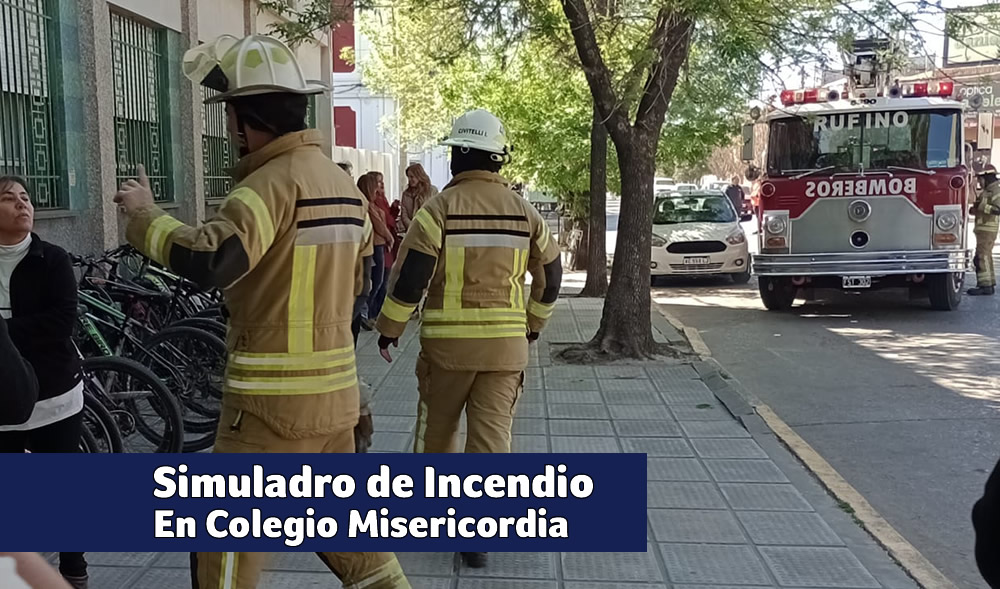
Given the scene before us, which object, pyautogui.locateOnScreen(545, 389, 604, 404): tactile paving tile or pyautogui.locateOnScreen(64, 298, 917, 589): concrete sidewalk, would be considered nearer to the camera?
pyautogui.locateOnScreen(64, 298, 917, 589): concrete sidewalk

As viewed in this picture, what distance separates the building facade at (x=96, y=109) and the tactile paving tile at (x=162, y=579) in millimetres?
4399

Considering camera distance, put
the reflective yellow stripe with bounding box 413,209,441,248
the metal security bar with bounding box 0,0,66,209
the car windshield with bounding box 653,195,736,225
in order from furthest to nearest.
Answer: the car windshield with bounding box 653,195,736,225, the metal security bar with bounding box 0,0,66,209, the reflective yellow stripe with bounding box 413,209,441,248

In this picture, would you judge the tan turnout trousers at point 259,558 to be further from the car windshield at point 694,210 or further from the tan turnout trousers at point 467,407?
the car windshield at point 694,210

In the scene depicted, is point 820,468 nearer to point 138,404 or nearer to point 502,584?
point 502,584

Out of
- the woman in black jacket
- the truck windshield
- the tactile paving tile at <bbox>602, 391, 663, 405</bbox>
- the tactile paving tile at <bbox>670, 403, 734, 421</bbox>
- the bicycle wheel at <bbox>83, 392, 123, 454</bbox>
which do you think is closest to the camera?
the woman in black jacket

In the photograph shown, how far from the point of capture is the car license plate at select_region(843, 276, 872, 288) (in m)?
12.1

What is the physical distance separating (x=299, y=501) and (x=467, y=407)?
4.73 feet

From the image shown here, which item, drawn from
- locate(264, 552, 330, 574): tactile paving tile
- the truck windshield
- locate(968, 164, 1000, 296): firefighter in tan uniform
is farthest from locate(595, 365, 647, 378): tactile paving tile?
locate(968, 164, 1000, 296): firefighter in tan uniform

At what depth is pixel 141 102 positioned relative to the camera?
996 centimetres

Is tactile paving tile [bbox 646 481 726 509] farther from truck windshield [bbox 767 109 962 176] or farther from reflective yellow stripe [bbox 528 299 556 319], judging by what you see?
truck windshield [bbox 767 109 962 176]

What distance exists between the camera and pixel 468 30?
32.2 ft

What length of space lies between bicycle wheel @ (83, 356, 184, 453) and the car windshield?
12568 mm

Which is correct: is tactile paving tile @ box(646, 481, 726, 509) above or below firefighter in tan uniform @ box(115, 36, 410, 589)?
below

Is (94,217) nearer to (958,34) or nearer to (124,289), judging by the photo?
(124,289)
